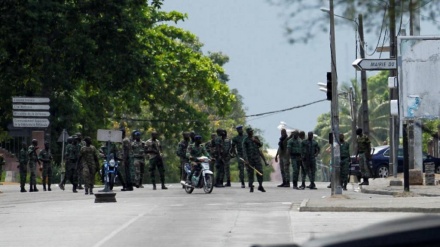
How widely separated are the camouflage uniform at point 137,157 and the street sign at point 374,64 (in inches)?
443

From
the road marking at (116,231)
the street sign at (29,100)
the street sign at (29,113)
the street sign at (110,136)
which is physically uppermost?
the street sign at (29,100)

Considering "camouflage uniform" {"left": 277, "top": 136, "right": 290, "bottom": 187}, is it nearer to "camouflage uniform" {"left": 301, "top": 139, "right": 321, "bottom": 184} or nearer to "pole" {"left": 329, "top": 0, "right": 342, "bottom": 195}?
"camouflage uniform" {"left": 301, "top": 139, "right": 321, "bottom": 184}

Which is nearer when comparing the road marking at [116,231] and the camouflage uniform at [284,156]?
the road marking at [116,231]

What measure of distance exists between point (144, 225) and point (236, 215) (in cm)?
275

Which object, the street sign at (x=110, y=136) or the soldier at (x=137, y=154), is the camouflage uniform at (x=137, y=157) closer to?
the soldier at (x=137, y=154)

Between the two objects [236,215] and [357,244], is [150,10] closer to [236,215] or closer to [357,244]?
[236,215]

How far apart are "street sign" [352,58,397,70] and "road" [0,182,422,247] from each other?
3.33 m

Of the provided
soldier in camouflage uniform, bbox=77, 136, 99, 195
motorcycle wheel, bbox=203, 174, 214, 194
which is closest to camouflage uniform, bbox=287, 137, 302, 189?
motorcycle wheel, bbox=203, 174, 214, 194

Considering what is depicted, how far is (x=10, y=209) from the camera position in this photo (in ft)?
84.9

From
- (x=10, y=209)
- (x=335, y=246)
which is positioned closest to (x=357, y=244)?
(x=335, y=246)

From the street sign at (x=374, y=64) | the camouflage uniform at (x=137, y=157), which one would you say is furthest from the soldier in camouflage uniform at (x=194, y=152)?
the street sign at (x=374, y=64)

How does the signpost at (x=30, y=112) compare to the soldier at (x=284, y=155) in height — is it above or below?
above

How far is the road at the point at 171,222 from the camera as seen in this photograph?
16688 millimetres

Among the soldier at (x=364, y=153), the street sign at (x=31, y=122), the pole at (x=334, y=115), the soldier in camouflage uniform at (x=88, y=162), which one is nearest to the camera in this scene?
the pole at (x=334, y=115)
